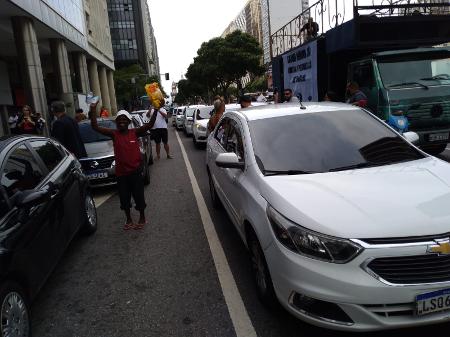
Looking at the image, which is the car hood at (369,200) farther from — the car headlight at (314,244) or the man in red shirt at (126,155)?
the man in red shirt at (126,155)

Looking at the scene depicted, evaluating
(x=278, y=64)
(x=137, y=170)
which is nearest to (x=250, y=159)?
(x=137, y=170)

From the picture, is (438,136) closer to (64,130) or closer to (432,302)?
(432,302)

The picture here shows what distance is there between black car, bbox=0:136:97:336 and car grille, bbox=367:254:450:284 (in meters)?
2.35

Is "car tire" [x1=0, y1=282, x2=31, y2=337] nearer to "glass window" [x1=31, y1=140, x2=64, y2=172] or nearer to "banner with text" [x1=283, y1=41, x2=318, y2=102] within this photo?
"glass window" [x1=31, y1=140, x2=64, y2=172]

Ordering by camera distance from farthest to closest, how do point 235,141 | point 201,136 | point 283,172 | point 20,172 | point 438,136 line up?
point 201,136
point 438,136
point 235,141
point 20,172
point 283,172

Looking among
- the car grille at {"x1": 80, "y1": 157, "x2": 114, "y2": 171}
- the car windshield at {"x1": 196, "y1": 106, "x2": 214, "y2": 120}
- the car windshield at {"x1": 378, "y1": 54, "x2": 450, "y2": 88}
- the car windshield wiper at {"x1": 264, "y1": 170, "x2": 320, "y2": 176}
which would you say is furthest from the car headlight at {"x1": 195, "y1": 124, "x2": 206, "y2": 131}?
the car windshield wiper at {"x1": 264, "y1": 170, "x2": 320, "y2": 176}

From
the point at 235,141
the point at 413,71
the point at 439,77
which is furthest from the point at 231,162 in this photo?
the point at 439,77

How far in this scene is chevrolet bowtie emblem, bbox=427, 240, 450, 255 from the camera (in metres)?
2.56

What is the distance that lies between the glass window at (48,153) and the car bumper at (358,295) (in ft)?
10.4

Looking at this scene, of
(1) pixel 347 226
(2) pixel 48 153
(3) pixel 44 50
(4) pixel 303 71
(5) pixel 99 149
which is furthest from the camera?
(3) pixel 44 50

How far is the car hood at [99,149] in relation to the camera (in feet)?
27.6

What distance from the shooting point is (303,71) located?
1111cm

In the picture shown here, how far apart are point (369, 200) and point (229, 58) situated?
48668 mm

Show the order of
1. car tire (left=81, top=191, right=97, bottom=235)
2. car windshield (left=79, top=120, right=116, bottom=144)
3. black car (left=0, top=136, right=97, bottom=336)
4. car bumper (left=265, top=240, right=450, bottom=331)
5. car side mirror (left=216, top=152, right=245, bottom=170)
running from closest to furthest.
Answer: car bumper (left=265, top=240, right=450, bottom=331) → black car (left=0, top=136, right=97, bottom=336) → car side mirror (left=216, top=152, right=245, bottom=170) → car tire (left=81, top=191, right=97, bottom=235) → car windshield (left=79, top=120, right=116, bottom=144)
